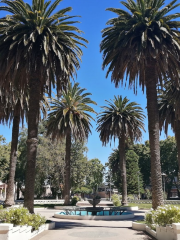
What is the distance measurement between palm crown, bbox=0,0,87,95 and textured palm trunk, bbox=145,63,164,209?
515 cm

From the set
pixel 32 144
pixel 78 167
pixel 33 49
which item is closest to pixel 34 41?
pixel 33 49

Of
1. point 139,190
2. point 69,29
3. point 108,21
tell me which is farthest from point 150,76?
point 139,190

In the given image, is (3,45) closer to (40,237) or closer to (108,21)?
(108,21)

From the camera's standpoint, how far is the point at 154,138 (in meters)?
14.7

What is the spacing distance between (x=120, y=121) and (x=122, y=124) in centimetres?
48

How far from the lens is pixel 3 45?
14398 mm

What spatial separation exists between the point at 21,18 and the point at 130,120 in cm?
2135

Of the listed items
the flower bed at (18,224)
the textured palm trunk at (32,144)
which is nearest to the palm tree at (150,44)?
the textured palm trunk at (32,144)

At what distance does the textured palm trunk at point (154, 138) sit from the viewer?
1380cm

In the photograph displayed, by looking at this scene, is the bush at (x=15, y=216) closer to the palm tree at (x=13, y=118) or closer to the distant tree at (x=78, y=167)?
the palm tree at (x=13, y=118)

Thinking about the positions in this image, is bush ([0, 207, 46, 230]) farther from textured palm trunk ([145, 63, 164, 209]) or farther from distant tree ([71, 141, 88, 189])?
distant tree ([71, 141, 88, 189])

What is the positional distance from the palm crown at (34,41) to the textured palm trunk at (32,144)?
83cm

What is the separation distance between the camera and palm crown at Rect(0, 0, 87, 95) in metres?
13.9

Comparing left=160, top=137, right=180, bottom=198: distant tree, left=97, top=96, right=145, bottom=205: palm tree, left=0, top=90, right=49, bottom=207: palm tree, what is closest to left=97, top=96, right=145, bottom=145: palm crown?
left=97, top=96, right=145, bottom=205: palm tree
